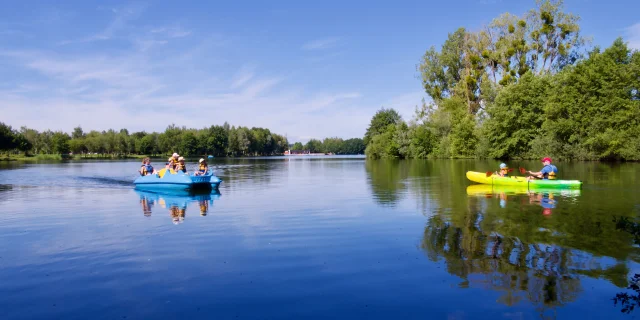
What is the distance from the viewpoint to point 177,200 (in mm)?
17938

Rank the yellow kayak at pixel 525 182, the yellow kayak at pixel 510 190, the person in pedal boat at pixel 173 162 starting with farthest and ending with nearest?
the person in pedal boat at pixel 173 162, the yellow kayak at pixel 525 182, the yellow kayak at pixel 510 190

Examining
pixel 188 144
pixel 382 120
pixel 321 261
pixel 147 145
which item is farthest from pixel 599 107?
pixel 147 145

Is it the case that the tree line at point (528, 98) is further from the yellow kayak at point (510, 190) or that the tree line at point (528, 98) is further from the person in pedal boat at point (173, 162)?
the person in pedal boat at point (173, 162)

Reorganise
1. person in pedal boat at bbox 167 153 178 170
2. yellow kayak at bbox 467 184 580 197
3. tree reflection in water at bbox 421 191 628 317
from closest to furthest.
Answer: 1. tree reflection in water at bbox 421 191 628 317
2. yellow kayak at bbox 467 184 580 197
3. person in pedal boat at bbox 167 153 178 170

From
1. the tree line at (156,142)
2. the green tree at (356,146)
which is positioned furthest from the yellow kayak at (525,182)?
the green tree at (356,146)

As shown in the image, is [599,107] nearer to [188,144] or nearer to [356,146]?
A: [188,144]

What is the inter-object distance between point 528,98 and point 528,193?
34908 mm

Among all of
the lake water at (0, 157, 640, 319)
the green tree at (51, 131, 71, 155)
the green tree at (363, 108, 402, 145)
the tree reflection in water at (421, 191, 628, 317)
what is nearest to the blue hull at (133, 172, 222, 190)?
the lake water at (0, 157, 640, 319)

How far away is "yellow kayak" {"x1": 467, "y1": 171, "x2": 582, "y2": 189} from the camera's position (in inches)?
743

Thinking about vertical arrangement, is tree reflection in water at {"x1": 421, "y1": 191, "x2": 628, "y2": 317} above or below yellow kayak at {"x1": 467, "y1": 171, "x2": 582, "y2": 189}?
below

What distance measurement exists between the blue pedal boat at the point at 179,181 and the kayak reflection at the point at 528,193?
12.0 metres

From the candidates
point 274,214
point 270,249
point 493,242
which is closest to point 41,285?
point 270,249

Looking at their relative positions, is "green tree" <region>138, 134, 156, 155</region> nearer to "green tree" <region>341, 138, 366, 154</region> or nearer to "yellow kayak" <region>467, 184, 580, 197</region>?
"green tree" <region>341, 138, 366, 154</region>

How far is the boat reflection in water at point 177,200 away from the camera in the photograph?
1439 cm
